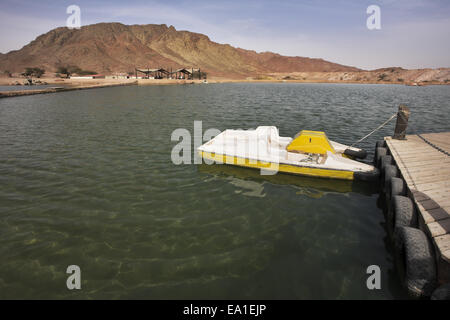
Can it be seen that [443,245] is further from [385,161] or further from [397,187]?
[385,161]

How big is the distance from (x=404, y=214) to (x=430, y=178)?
2914 mm

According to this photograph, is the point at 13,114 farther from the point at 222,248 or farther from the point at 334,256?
the point at 334,256

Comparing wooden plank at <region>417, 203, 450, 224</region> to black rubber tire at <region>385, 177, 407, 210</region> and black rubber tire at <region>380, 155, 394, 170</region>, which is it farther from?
black rubber tire at <region>380, 155, 394, 170</region>

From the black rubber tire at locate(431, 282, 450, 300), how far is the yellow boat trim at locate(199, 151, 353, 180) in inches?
293

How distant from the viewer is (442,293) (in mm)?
5082

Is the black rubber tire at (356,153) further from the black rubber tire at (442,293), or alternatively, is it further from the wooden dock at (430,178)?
the black rubber tire at (442,293)

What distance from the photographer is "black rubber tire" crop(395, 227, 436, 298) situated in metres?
5.69

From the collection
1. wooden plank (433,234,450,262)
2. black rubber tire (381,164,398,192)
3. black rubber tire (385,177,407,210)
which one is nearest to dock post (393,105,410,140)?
black rubber tire (381,164,398,192)

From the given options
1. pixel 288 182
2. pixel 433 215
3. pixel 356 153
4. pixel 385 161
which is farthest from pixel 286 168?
pixel 433 215

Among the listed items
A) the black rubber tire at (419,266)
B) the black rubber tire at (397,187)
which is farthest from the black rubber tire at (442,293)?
the black rubber tire at (397,187)

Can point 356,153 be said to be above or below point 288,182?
above

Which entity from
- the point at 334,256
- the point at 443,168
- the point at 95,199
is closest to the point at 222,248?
the point at 334,256

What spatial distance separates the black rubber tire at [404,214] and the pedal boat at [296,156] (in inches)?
169

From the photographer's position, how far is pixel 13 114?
2977cm
